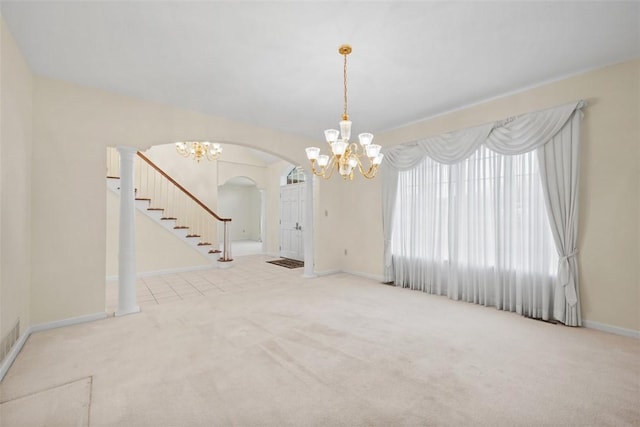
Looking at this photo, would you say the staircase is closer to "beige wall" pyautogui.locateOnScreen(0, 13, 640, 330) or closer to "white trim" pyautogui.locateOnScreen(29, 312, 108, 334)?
"beige wall" pyautogui.locateOnScreen(0, 13, 640, 330)

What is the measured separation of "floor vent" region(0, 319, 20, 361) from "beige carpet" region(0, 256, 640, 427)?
5.9 inches

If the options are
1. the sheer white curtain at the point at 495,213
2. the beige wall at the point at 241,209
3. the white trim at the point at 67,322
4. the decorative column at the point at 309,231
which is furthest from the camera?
the beige wall at the point at 241,209

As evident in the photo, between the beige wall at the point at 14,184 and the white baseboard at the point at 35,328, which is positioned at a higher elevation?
the beige wall at the point at 14,184

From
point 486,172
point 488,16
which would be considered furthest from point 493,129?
point 488,16

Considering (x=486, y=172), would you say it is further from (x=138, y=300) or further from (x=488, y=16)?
(x=138, y=300)

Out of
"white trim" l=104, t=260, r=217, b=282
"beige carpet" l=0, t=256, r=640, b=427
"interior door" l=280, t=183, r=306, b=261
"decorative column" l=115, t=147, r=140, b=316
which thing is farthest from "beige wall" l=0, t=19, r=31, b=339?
"interior door" l=280, t=183, r=306, b=261

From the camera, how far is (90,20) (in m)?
2.37

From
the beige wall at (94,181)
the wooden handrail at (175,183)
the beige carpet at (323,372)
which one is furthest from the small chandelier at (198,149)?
the beige carpet at (323,372)

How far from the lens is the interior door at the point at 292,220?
8336mm

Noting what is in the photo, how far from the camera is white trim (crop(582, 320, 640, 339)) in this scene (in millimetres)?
3010

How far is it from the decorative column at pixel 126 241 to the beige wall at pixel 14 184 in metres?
0.87

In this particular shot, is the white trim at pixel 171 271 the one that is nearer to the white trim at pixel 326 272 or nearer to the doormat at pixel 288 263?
the doormat at pixel 288 263

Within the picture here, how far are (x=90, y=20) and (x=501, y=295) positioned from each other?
18.1 ft

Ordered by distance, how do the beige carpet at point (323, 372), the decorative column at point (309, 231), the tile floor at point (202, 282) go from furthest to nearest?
the decorative column at point (309, 231) < the tile floor at point (202, 282) < the beige carpet at point (323, 372)
